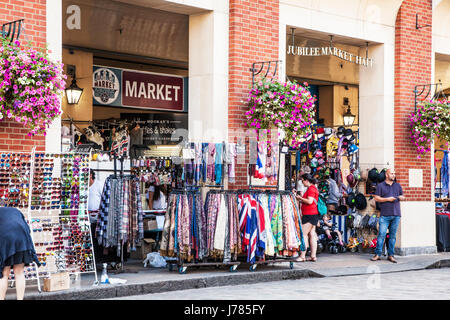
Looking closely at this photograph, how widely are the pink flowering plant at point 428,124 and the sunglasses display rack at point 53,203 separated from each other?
7.95 m

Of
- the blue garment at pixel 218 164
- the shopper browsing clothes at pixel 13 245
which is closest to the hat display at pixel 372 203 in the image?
the blue garment at pixel 218 164

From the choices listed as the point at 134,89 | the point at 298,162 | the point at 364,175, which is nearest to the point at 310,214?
the point at 364,175

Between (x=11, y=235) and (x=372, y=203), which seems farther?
(x=372, y=203)

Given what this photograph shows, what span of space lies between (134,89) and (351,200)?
17.9 feet

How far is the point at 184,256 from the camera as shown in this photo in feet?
35.5

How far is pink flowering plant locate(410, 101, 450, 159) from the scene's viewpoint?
14.5 m

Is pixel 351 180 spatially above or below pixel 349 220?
above

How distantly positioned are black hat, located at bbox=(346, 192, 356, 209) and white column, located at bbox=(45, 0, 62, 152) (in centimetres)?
693

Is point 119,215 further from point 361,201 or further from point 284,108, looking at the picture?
point 361,201

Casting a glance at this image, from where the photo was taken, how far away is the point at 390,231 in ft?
44.5

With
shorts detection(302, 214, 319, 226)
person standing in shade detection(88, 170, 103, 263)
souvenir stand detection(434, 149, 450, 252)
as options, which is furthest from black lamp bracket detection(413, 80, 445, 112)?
person standing in shade detection(88, 170, 103, 263)

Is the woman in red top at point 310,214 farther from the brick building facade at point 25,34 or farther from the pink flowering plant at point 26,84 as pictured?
the pink flowering plant at point 26,84

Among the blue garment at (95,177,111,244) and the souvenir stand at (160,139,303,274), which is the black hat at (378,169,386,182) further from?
the blue garment at (95,177,111,244)

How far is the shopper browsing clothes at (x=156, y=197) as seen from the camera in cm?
1355
